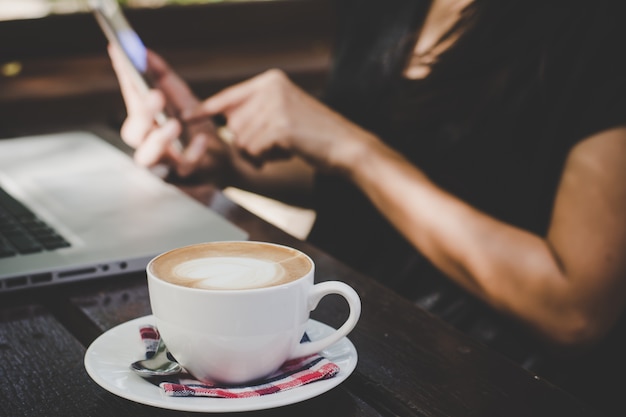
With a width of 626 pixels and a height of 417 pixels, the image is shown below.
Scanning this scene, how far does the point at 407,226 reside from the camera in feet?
3.77

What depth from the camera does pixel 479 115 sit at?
1.22 meters

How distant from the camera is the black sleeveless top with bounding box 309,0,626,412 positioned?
104cm

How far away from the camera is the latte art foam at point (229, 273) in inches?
23.2

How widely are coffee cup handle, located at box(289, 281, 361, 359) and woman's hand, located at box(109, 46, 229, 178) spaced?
69 centimetres

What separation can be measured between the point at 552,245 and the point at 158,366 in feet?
1.93

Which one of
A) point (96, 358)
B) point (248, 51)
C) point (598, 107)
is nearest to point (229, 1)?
point (248, 51)

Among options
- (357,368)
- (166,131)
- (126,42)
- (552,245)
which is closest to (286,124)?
(166,131)

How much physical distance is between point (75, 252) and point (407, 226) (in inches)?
18.9

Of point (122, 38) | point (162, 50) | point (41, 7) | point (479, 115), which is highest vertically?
point (122, 38)

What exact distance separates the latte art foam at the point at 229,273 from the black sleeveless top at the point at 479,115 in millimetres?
540

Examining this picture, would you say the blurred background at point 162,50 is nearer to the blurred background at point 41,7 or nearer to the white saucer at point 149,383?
the blurred background at point 41,7

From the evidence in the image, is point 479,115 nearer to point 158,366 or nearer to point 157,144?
point 157,144

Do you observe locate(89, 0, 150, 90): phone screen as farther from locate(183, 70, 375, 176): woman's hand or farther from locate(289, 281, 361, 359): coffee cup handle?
locate(289, 281, 361, 359): coffee cup handle

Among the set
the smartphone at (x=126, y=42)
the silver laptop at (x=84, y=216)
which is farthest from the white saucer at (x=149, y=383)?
the smartphone at (x=126, y=42)
